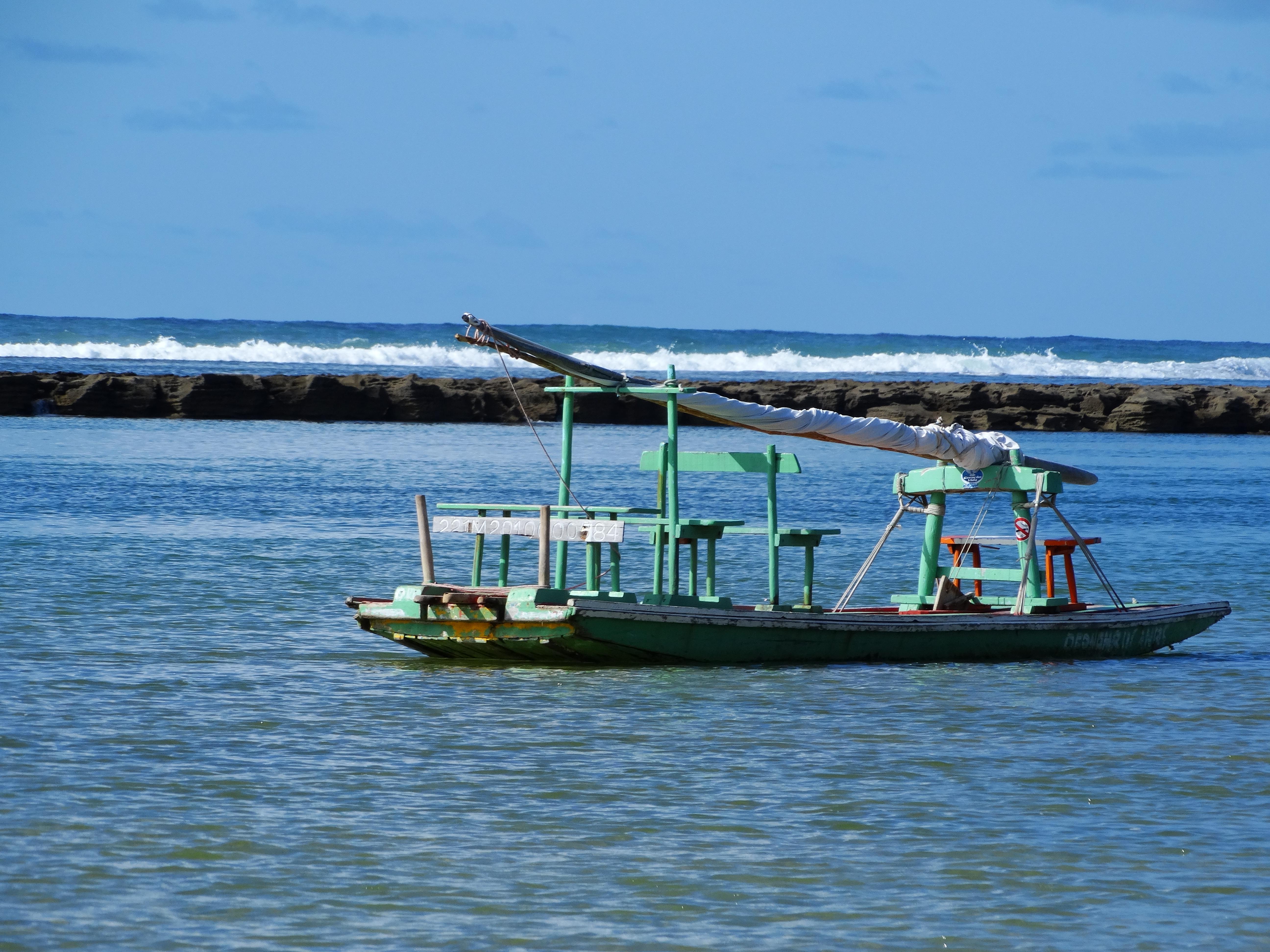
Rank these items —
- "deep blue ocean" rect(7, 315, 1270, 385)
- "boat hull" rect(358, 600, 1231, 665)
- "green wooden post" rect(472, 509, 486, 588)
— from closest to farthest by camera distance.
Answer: "boat hull" rect(358, 600, 1231, 665) < "green wooden post" rect(472, 509, 486, 588) < "deep blue ocean" rect(7, 315, 1270, 385)

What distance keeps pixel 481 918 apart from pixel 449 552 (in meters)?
16.5

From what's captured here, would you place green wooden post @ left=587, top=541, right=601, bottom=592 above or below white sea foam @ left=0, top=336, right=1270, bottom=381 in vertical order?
below

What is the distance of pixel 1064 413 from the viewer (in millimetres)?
56969

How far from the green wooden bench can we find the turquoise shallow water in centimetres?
101

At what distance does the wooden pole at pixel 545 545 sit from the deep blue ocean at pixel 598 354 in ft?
219

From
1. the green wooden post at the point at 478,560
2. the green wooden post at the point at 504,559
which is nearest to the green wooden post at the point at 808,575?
the green wooden post at the point at 504,559

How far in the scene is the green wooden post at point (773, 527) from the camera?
14555 millimetres

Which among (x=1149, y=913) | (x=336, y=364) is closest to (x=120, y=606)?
(x=1149, y=913)

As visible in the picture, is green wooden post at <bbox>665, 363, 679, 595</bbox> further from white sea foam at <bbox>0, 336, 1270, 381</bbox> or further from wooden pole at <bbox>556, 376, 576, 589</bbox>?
white sea foam at <bbox>0, 336, 1270, 381</bbox>

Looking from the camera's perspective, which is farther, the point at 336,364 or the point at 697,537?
the point at 336,364

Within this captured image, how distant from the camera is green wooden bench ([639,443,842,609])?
14.4 metres

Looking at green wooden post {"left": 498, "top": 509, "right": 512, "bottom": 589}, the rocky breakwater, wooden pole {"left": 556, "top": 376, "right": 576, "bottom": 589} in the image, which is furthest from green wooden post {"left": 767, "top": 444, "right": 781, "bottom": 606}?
the rocky breakwater

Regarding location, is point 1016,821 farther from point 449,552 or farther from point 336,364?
point 336,364

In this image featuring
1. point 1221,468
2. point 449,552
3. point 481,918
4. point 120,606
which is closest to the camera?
point 481,918
